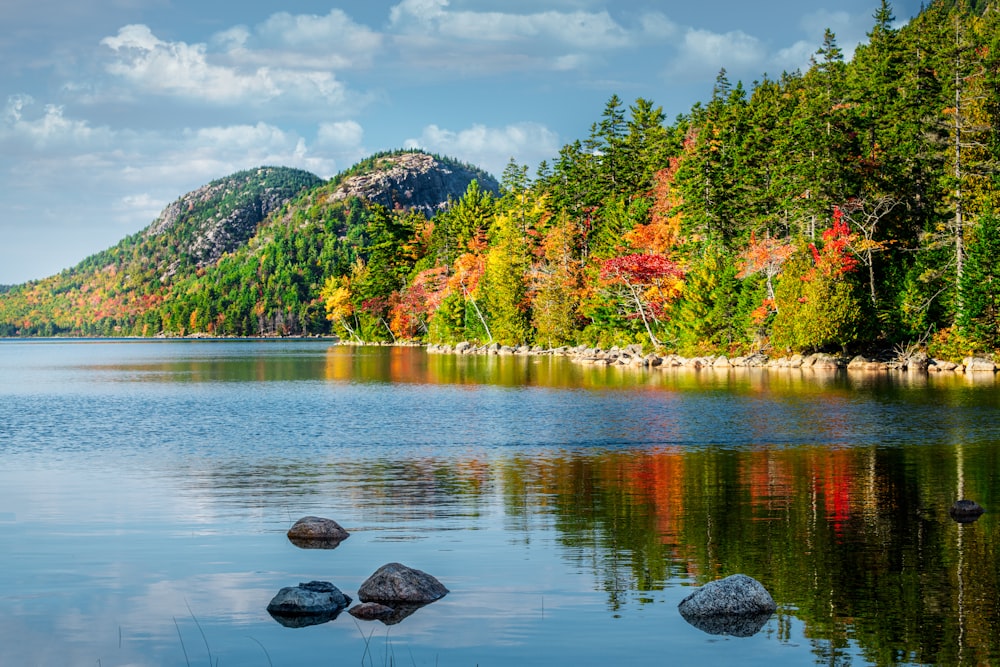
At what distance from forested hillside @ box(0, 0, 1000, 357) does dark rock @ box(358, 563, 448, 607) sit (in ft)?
202

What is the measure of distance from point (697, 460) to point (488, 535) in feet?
39.4

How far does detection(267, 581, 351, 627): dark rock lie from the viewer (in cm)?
1381

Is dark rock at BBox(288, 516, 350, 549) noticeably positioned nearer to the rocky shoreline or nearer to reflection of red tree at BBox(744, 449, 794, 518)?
reflection of red tree at BBox(744, 449, 794, 518)

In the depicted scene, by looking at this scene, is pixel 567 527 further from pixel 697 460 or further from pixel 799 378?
pixel 799 378

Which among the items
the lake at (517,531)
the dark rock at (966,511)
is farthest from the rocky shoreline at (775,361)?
the dark rock at (966,511)

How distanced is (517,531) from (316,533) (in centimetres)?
408

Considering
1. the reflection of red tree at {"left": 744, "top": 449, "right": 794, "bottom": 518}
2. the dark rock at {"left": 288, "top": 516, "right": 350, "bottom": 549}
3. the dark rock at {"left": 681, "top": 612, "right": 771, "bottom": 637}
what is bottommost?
the dark rock at {"left": 681, "top": 612, "right": 771, "bottom": 637}

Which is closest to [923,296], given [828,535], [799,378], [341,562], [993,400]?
[799,378]

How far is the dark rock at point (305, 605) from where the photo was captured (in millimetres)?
13812

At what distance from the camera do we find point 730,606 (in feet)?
44.3

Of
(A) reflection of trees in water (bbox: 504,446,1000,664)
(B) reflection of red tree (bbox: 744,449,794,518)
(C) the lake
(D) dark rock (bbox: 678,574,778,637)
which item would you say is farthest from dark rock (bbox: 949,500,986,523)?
(D) dark rock (bbox: 678,574,778,637)

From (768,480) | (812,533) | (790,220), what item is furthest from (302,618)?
(790,220)

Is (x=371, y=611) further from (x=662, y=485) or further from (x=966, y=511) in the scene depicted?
(x=966, y=511)

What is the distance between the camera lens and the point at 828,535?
18.6m
